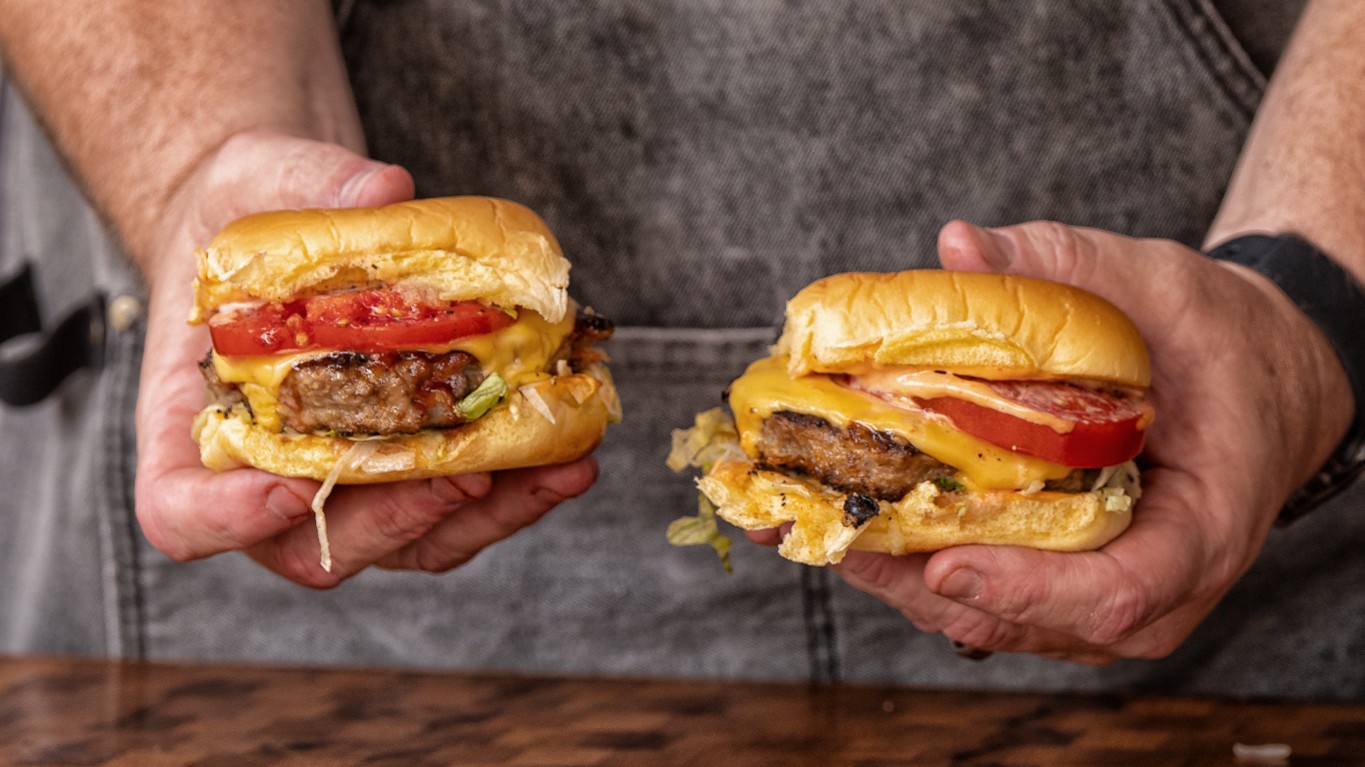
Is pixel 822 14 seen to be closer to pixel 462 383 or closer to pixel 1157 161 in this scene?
pixel 1157 161

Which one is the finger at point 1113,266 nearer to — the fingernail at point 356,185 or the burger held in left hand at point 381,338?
the burger held in left hand at point 381,338

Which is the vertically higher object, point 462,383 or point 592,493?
point 462,383

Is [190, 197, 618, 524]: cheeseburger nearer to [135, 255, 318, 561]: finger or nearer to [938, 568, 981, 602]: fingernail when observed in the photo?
[135, 255, 318, 561]: finger

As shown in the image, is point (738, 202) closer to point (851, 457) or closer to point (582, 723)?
point (851, 457)

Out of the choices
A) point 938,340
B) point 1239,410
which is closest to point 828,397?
point 938,340

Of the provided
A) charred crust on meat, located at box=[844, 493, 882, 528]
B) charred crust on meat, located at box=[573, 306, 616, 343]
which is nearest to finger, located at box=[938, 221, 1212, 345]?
charred crust on meat, located at box=[844, 493, 882, 528]

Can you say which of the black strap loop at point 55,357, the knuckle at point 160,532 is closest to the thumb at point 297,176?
the knuckle at point 160,532
